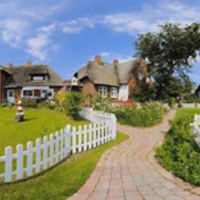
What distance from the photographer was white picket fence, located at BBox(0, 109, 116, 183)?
4969 millimetres

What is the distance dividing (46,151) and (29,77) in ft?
110

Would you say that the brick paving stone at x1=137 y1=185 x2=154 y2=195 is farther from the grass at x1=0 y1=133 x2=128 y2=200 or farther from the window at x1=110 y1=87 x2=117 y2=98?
the window at x1=110 y1=87 x2=117 y2=98

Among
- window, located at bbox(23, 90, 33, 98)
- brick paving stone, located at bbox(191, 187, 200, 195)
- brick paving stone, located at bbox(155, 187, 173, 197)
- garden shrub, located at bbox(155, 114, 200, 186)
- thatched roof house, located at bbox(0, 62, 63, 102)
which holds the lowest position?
brick paving stone, located at bbox(155, 187, 173, 197)

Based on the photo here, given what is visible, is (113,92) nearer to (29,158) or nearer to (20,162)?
(29,158)

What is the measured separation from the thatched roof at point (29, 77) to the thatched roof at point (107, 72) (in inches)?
156

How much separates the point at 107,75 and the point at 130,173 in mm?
31669

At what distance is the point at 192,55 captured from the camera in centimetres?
3650

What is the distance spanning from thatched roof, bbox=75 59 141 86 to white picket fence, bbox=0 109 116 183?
2458cm

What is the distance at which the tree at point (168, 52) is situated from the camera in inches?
1344

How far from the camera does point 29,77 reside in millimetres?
37156

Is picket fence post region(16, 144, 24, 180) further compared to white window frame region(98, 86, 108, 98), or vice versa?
white window frame region(98, 86, 108, 98)

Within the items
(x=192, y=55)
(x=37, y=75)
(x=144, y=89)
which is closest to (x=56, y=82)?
(x=37, y=75)

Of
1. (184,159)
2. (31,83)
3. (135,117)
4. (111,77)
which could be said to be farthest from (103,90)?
(184,159)

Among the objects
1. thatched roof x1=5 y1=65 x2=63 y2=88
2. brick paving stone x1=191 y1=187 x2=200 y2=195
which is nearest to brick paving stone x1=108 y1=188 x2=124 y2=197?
brick paving stone x1=191 y1=187 x2=200 y2=195
